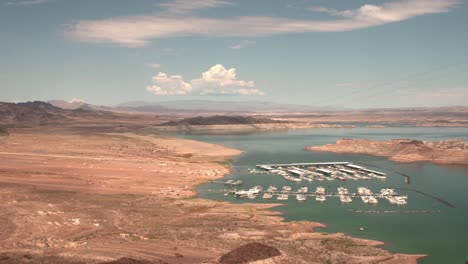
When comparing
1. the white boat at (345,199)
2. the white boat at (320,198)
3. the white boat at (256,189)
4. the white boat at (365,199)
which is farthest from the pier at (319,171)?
the white boat at (365,199)

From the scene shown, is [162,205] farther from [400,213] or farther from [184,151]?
[184,151]

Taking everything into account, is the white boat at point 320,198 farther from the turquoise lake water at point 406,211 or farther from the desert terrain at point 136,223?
the desert terrain at point 136,223

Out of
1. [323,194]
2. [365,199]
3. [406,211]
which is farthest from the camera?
[323,194]

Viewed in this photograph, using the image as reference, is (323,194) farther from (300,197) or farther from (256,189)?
(256,189)

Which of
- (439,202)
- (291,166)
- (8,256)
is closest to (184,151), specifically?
(291,166)

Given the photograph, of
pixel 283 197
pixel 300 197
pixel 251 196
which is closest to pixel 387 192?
pixel 300 197

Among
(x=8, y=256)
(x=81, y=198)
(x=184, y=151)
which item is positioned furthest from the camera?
(x=184, y=151)
